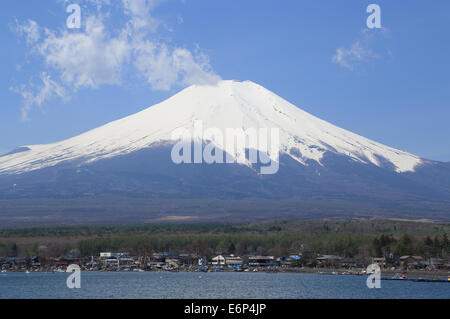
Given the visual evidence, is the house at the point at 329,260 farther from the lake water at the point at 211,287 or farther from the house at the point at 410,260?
the lake water at the point at 211,287

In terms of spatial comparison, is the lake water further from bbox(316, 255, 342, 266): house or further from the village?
bbox(316, 255, 342, 266): house

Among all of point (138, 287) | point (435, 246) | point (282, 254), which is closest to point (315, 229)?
point (282, 254)

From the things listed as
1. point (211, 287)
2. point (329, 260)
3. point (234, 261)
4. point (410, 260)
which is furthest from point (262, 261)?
point (211, 287)

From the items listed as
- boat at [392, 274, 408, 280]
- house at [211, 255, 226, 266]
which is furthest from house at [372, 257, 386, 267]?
house at [211, 255, 226, 266]

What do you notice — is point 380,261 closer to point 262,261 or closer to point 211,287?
point 262,261
